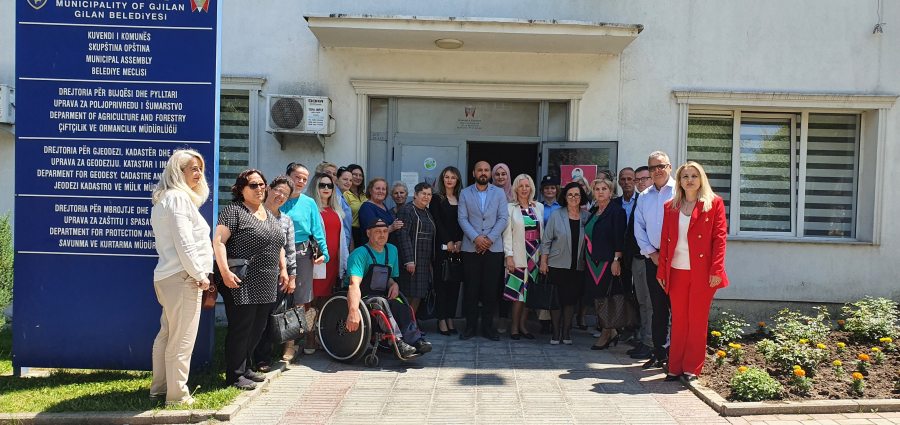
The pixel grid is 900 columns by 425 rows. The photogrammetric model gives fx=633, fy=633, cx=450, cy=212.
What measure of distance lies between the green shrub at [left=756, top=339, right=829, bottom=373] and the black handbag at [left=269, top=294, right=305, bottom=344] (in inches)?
155

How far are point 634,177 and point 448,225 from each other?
2.17m

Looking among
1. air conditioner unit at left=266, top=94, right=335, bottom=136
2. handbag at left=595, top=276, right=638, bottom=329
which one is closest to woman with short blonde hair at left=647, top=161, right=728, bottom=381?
handbag at left=595, top=276, right=638, bottom=329

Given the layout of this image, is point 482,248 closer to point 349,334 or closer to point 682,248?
point 349,334

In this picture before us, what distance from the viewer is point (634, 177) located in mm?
7141

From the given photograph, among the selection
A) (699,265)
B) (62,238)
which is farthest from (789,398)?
(62,238)

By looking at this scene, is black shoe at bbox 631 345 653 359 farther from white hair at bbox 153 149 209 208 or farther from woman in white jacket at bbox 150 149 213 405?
white hair at bbox 153 149 209 208

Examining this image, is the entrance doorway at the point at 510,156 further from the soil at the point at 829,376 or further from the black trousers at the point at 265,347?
the black trousers at the point at 265,347

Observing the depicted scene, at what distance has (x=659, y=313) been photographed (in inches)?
229

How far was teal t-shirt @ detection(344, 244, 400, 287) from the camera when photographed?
5.73 metres

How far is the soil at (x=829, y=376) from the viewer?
4738mm

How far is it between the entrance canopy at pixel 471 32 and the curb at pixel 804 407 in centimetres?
459

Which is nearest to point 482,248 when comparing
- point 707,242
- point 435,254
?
point 435,254

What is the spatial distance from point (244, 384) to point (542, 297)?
3.23 m

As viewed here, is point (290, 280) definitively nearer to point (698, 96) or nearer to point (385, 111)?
point (385, 111)
